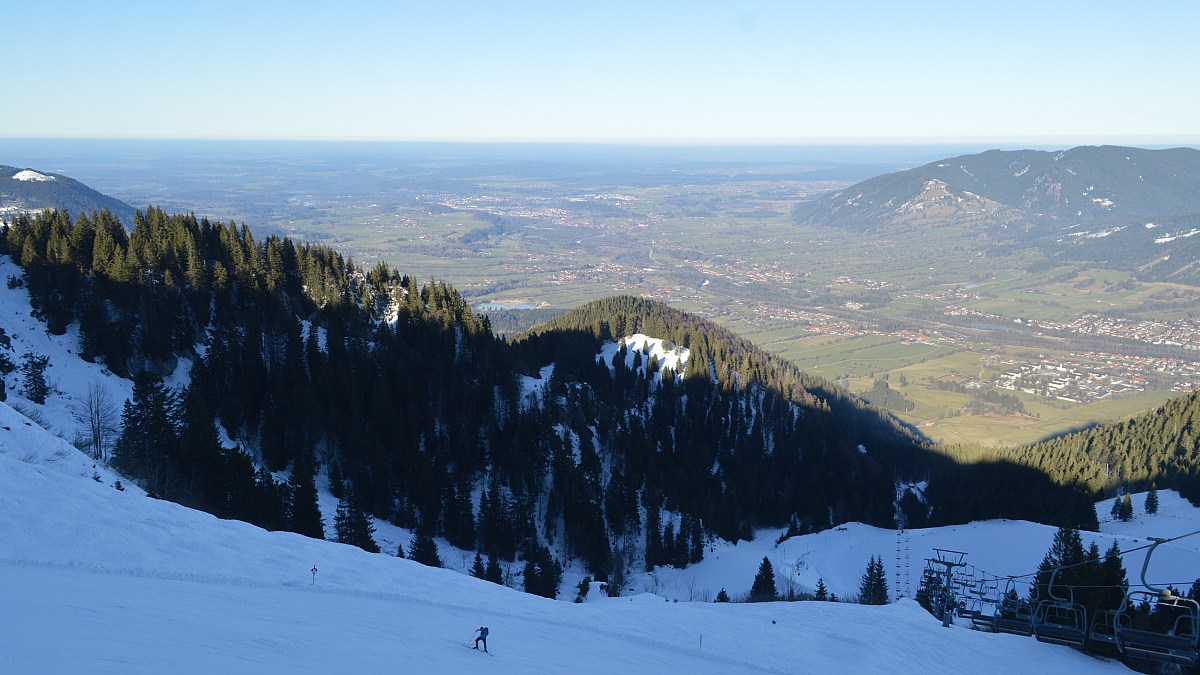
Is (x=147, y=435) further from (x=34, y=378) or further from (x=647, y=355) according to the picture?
(x=647, y=355)

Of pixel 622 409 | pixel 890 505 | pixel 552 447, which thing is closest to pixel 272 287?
pixel 552 447

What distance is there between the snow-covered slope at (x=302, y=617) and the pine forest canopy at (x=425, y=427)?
14946 mm

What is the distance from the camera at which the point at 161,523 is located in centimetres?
2394

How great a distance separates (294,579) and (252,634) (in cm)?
632

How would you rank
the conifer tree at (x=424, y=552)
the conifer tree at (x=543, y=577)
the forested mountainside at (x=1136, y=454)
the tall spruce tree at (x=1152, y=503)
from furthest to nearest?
the forested mountainside at (x=1136, y=454), the tall spruce tree at (x=1152, y=503), the conifer tree at (x=543, y=577), the conifer tree at (x=424, y=552)

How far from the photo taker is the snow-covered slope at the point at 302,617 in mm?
15766

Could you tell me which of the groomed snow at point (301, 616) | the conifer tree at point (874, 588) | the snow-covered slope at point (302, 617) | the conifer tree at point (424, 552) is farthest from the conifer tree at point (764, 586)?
the conifer tree at point (424, 552)

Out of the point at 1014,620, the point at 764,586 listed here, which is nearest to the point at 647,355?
the point at 764,586

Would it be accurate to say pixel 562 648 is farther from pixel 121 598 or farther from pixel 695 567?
pixel 695 567

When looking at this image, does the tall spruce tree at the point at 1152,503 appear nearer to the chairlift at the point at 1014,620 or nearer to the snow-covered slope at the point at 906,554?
the snow-covered slope at the point at 906,554

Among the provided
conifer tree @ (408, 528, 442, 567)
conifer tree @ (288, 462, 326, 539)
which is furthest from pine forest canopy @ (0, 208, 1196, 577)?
conifer tree @ (408, 528, 442, 567)

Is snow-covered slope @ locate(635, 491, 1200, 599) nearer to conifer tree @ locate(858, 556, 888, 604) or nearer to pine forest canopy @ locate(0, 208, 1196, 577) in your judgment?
conifer tree @ locate(858, 556, 888, 604)

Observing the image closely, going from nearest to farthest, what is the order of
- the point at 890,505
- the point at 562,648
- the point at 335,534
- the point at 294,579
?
the point at 562,648 < the point at 294,579 < the point at 335,534 < the point at 890,505

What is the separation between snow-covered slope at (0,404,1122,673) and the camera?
15.8 m
